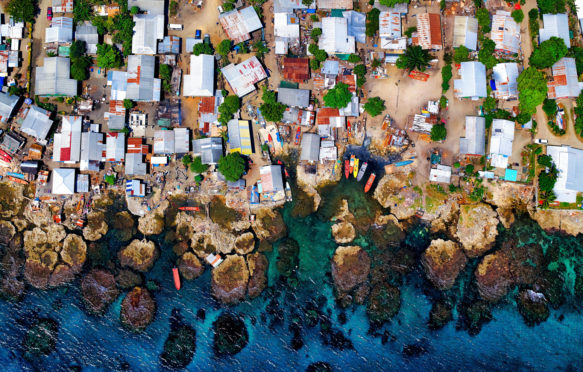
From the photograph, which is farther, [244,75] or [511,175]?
[511,175]

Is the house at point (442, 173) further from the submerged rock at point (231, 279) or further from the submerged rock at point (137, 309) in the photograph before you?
the submerged rock at point (137, 309)

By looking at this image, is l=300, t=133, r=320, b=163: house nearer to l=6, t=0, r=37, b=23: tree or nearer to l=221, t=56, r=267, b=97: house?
l=221, t=56, r=267, b=97: house

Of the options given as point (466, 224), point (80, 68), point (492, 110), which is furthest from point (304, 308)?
point (80, 68)

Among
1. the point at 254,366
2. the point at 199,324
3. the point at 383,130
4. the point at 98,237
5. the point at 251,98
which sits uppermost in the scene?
the point at 251,98

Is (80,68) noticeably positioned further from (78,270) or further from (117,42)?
(78,270)

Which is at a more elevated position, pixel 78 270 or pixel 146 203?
pixel 146 203

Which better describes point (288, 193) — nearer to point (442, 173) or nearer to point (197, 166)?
point (197, 166)

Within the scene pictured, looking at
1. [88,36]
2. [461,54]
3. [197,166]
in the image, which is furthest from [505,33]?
[88,36]
